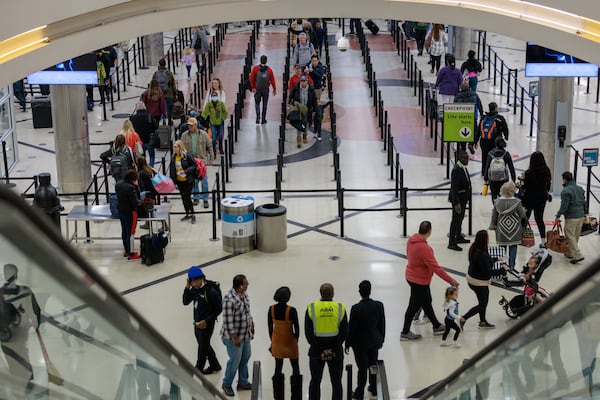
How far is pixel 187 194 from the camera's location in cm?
1462

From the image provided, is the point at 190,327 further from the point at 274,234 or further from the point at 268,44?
the point at 268,44

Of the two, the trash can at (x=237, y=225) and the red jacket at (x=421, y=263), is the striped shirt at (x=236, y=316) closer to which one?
the red jacket at (x=421, y=263)

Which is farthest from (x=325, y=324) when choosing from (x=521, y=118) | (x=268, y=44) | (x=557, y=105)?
(x=268, y=44)

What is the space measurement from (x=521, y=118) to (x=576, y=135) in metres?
1.22

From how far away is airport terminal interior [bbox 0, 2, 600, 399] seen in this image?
10.8 ft

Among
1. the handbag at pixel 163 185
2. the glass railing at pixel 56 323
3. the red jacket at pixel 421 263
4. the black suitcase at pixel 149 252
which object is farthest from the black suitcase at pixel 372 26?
the glass railing at pixel 56 323

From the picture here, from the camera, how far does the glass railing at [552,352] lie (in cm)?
302

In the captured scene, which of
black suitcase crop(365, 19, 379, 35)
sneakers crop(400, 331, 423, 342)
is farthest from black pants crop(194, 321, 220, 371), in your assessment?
black suitcase crop(365, 19, 379, 35)

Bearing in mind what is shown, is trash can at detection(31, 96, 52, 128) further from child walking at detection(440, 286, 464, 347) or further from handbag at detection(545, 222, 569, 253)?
Result: child walking at detection(440, 286, 464, 347)

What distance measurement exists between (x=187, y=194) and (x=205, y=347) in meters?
5.27

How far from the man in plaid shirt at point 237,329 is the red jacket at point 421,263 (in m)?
1.94

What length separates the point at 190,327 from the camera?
1106 cm

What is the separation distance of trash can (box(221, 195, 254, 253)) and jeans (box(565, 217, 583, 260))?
406cm

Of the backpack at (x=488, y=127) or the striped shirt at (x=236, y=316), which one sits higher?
the backpack at (x=488, y=127)
